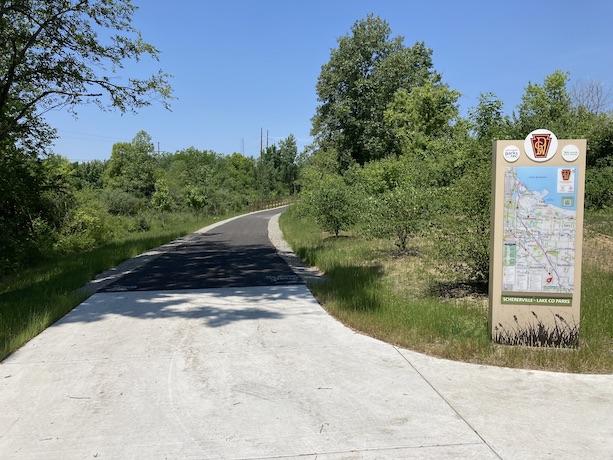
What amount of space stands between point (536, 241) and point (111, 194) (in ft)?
148

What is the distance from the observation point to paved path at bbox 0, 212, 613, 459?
3.14 metres

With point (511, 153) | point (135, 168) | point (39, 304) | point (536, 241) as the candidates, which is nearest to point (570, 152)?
point (511, 153)

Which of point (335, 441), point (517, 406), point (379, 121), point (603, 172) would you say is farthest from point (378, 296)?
point (379, 121)

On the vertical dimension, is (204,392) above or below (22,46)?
below

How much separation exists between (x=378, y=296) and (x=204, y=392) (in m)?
3.71

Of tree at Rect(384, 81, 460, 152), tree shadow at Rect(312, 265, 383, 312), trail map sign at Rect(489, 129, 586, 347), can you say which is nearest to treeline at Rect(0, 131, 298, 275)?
tree shadow at Rect(312, 265, 383, 312)

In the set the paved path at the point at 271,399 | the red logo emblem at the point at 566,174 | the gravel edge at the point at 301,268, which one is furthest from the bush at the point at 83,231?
the red logo emblem at the point at 566,174

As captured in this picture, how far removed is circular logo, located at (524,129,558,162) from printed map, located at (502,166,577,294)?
118mm

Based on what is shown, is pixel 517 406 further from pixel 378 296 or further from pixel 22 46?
pixel 22 46

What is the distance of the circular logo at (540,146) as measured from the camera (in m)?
4.78

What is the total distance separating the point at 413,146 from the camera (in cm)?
3028

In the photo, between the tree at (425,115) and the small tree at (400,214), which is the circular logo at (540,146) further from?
the tree at (425,115)

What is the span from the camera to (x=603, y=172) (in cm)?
2225

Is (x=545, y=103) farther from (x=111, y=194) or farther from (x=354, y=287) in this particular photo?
(x=111, y=194)
